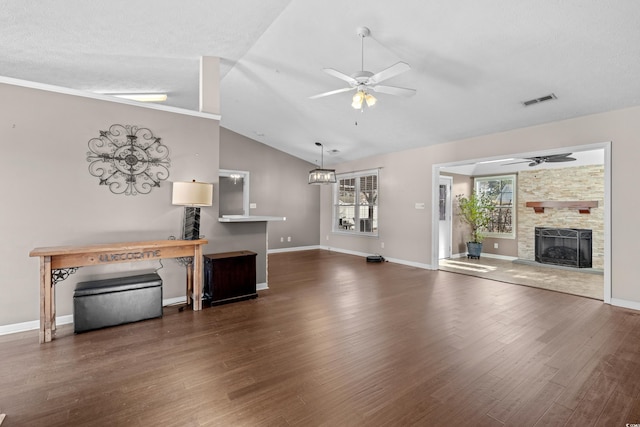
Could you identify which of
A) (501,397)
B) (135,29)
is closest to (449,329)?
(501,397)

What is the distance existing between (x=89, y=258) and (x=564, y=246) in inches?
344

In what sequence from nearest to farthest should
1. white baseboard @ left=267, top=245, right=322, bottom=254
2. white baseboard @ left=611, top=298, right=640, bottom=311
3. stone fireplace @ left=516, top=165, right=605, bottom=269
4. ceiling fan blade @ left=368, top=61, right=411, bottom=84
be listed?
ceiling fan blade @ left=368, top=61, right=411, bottom=84
white baseboard @ left=611, top=298, right=640, bottom=311
stone fireplace @ left=516, top=165, right=605, bottom=269
white baseboard @ left=267, top=245, right=322, bottom=254

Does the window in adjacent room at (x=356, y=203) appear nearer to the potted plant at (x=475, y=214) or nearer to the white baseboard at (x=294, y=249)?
the white baseboard at (x=294, y=249)

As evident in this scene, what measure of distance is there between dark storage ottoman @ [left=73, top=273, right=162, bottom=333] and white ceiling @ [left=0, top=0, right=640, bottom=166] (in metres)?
2.68

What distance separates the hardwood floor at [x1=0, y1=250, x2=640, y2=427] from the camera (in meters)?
1.80

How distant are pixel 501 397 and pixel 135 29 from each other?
4734 millimetres

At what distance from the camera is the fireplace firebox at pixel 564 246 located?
6.34 m

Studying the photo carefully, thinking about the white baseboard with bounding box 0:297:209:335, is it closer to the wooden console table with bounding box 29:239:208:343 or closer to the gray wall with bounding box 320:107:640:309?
the wooden console table with bounding box 29:239:208:343

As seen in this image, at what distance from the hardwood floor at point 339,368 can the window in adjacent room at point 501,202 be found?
411 cm

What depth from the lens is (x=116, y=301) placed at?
10.2ft

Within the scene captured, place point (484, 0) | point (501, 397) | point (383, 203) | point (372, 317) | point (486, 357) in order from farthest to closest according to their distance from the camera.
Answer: point (383, 203) → point (372, 317) → point (484, 0) → point (486, 357) → point (501, 397)

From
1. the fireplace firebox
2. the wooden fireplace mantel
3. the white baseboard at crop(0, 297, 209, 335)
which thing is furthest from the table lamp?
the fireplace firebox

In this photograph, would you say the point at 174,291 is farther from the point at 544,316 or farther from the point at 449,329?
the point at 544,316

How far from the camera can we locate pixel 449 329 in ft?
10.2
